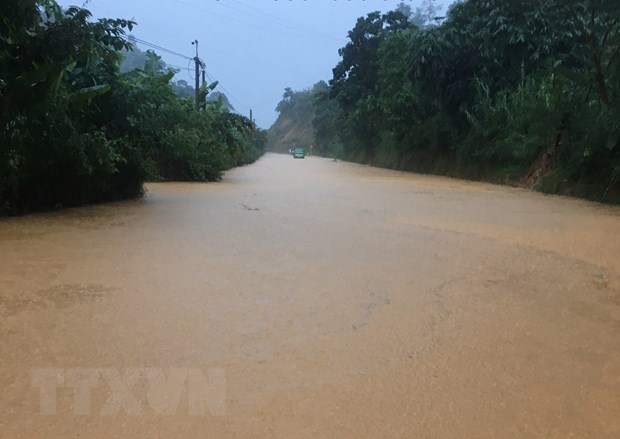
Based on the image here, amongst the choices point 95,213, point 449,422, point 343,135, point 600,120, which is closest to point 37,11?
point 95,213

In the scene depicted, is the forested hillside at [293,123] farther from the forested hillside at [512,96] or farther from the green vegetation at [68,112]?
the green vegetation at [68,112]

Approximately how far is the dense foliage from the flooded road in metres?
6.62

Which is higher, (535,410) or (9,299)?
(535,410)

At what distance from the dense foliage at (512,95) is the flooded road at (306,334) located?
6619 mm

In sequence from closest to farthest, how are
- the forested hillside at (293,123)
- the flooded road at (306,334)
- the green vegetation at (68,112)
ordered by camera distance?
the flooded road at (306,334), the green vegetation at (68,112), the forested hillside at (293,123)

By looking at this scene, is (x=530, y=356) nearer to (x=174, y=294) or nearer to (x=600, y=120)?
(x=174, y=294)

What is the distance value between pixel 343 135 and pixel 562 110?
37.2m

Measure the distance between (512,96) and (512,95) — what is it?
40 millimetres

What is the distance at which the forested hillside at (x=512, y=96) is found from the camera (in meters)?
13.6

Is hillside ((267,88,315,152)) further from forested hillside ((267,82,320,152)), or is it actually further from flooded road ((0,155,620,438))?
flooded road ((0,155,620,438))

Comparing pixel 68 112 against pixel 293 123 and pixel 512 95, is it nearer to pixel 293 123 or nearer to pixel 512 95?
pixel 512 95

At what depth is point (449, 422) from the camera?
9.14ft

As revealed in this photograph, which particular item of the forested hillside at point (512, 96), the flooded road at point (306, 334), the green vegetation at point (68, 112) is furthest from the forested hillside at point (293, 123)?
the flooded road at point (306, 334)

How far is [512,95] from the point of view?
19781 millimetres
